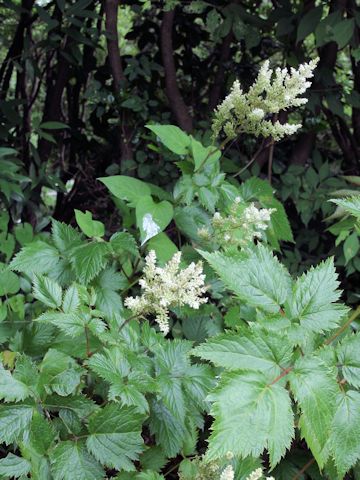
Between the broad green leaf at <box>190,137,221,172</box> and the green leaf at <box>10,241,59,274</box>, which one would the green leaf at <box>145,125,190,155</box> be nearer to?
the broad green leaf at <box>190,137,221,172</box>

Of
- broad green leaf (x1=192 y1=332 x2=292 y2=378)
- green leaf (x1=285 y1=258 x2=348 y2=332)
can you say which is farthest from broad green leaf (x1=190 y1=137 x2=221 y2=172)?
broad green leaf (x1=192 y1=332 x2=292 y2=378)

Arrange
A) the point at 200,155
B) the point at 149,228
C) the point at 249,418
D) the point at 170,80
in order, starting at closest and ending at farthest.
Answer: the point at 249,418 < the point at 149,228 < the point at 200,155 < the point at 170,80

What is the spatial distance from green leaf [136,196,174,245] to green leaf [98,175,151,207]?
54mm

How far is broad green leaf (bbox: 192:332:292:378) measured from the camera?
31.2 inches

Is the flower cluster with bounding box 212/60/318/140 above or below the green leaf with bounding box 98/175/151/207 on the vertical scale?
above

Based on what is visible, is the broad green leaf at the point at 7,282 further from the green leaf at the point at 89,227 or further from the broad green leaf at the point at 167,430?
the broad green leaf at the point at 167,430

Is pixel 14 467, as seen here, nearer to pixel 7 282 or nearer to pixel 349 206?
pixel 7 282

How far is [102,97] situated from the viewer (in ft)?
9.13

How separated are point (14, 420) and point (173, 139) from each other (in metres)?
0.92

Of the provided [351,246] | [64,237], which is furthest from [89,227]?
[351,246]

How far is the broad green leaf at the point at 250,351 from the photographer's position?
79 centimetres

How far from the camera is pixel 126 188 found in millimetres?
1571

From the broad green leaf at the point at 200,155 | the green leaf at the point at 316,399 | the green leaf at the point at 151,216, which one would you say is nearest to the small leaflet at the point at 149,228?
the green leaf at the point at 151,216

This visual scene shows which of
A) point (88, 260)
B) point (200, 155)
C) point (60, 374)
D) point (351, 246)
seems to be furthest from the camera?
point (351, 246)
